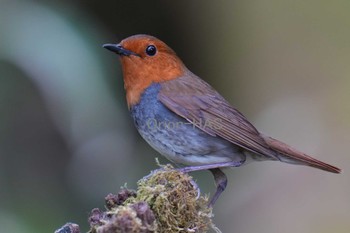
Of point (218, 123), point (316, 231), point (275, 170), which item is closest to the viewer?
point (218, 123)

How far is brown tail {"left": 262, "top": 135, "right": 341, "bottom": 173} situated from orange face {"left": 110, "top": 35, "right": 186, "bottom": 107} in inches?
34.9

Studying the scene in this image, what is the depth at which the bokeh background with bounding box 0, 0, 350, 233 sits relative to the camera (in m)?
3.87

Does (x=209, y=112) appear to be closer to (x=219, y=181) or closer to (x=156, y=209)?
(x=219, y=181)

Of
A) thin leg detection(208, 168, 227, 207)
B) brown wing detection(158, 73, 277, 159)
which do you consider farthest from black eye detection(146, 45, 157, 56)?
thin leg detection(208, 168, 227, 207)

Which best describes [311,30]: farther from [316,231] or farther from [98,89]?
[98,89]

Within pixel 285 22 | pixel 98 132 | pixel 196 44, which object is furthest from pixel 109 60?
pixel 285 22

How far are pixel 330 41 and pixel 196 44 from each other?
6.23 ft

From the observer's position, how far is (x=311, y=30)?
7574 mm

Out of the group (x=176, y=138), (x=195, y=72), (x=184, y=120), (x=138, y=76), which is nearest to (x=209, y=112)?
(x=184, y=120)

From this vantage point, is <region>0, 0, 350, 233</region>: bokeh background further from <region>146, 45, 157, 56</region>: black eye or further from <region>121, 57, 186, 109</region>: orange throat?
<region>146, 45, 157, 56</region>: black eye

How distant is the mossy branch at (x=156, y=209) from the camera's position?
2191mm

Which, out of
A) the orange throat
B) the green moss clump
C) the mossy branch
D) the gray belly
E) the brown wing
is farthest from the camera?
the orange throat

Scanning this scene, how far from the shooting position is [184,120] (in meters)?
4.01

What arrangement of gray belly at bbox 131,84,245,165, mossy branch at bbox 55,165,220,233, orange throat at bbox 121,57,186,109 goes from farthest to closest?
orange throat at bbox 121,57,186,109 < gray belly at bbox 131,84,245,165 < mossy branch at bbox 55,165,220,233
